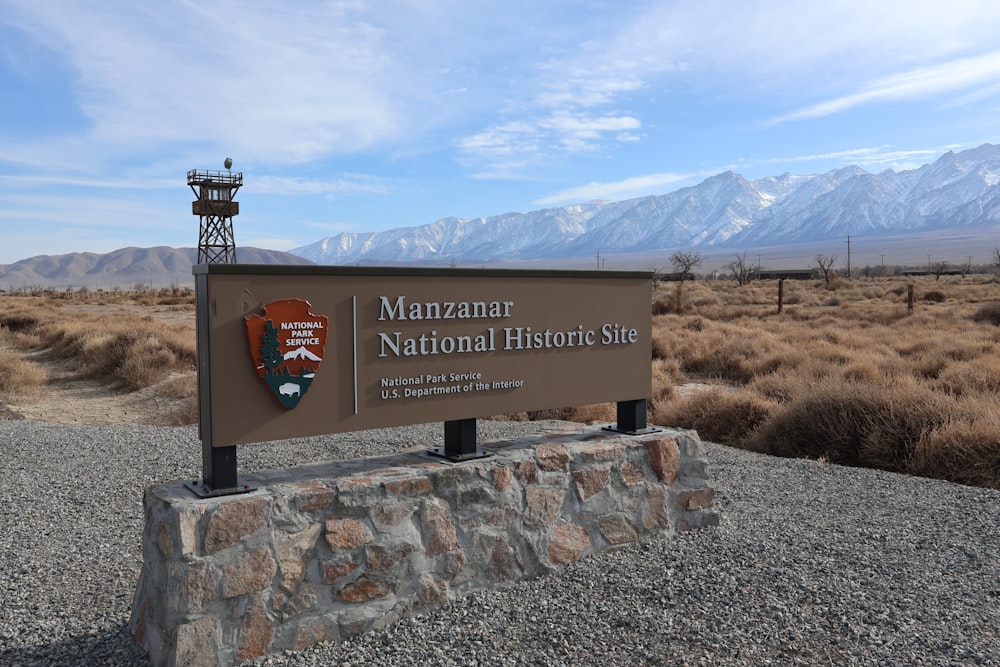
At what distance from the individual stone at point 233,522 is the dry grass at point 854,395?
6.19m

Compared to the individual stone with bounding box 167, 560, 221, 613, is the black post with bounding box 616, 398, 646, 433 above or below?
above

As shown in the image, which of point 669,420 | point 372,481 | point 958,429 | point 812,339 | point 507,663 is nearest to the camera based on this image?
point 507,663

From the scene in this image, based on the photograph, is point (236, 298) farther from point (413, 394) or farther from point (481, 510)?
point (481, 510)

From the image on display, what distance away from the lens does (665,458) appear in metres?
5.41

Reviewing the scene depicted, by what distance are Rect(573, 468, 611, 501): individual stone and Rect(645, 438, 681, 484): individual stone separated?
389mm

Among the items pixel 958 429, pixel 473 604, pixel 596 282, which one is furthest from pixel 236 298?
pixel 958 429

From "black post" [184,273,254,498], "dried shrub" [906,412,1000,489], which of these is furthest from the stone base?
"dried shrub" [906,412,1000,489]

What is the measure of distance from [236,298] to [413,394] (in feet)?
3.71

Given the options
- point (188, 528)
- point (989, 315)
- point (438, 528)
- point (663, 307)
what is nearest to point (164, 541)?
point (188, 528)

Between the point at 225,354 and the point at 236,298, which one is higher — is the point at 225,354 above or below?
below

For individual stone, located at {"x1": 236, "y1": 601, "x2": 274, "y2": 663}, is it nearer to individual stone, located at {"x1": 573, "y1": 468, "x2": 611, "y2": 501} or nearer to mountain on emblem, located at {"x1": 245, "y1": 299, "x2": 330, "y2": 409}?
mountain on emblem, located at {"x1": 245, "y1": 299, "x2": 330, "y2": 409}

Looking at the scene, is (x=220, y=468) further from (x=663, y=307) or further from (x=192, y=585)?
(x=663, y=307)

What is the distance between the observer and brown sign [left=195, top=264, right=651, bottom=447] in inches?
158

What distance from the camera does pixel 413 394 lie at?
4.60 metres
